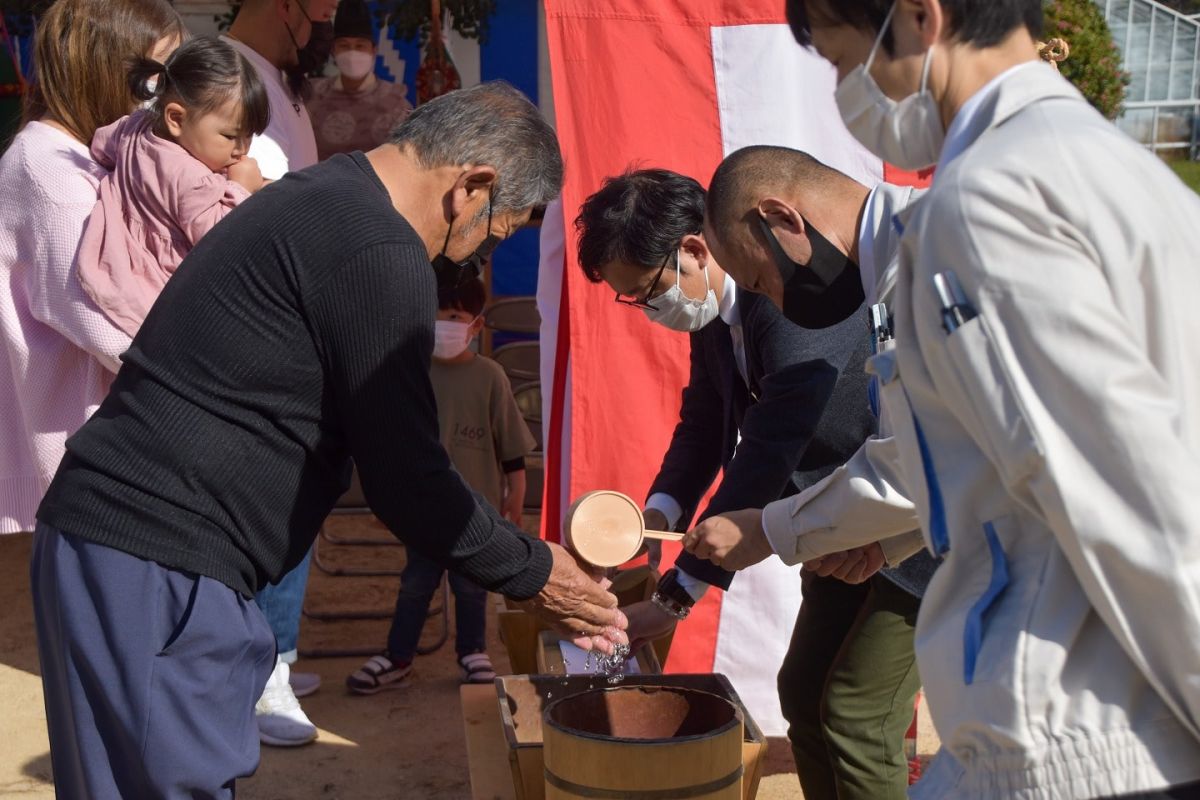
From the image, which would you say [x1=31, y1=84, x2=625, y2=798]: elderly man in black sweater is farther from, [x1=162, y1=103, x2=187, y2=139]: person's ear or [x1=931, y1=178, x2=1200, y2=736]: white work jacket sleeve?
[x1=162, y1=103, x2=187, y2=139]: person's ear

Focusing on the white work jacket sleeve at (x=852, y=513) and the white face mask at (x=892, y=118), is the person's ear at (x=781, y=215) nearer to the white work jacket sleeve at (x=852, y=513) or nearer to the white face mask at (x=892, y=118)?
the white work jacket sleeve at (x=852, y=513)

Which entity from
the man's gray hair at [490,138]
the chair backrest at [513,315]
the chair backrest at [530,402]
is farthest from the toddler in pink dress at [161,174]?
the chair backrest at [513,315]

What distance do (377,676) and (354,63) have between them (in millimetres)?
2481

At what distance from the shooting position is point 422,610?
→ 14.3 ft

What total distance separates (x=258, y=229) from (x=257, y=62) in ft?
6.78

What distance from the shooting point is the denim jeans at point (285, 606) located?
378 centimetres

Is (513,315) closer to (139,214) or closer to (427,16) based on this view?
(427,16)

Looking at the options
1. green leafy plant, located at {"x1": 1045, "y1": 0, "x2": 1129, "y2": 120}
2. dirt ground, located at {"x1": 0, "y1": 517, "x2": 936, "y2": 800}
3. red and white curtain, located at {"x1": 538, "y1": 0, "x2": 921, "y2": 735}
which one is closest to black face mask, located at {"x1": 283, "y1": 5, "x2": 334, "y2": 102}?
red and white curtain, located at {"x1": 538, "y1": 0, "x2": 921, "y2": 735}

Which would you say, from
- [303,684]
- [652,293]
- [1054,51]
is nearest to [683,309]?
[652,293]

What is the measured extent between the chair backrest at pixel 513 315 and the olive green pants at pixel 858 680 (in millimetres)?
3784

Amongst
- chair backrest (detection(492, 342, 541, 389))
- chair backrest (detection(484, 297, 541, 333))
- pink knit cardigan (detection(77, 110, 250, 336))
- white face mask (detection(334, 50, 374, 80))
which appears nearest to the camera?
pink knit cardigan (detection(77, 110, 250, 336))

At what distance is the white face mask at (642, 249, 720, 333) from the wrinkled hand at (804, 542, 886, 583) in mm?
707

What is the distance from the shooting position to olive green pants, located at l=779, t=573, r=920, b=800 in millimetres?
2512

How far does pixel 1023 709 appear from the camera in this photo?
1163 millimetres
